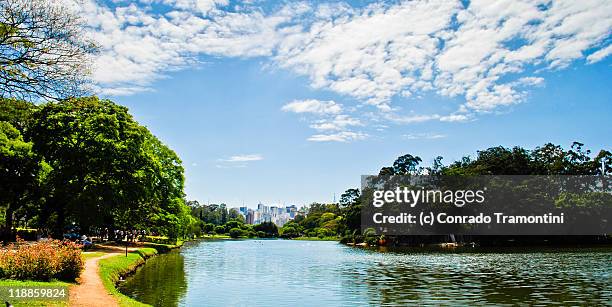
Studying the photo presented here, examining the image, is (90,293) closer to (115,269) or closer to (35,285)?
(35,285)

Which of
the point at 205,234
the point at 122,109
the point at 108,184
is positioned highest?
the point at 122,109

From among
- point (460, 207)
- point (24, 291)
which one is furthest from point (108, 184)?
point (460, 207)

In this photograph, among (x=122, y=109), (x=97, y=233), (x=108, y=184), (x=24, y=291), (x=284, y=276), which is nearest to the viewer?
(x=24, y=291)

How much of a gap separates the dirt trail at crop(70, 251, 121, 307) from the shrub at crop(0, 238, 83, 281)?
963mm

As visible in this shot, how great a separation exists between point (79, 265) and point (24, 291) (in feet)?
18.0

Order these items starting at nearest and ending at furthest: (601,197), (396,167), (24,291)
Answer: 1. (24,291)
2. (601,197)
3. (396,167)

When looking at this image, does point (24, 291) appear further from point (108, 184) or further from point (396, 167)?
point (396, 167)

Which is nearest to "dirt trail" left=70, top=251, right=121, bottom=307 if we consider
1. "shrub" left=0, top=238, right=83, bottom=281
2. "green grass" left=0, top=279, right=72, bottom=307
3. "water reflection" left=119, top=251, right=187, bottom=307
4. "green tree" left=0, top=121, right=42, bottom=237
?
"green grass" left=0, top=279, right=72, bottom=307

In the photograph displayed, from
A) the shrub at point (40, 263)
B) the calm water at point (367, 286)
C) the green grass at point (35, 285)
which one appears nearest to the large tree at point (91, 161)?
the calm water at point (367, 286)

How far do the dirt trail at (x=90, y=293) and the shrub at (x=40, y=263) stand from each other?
96cm

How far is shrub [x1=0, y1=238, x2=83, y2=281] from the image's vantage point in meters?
21.2

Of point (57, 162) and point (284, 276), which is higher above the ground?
point (57, 162)

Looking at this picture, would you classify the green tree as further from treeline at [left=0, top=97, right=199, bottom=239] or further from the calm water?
the calm water

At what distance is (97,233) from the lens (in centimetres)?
8050
